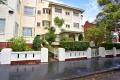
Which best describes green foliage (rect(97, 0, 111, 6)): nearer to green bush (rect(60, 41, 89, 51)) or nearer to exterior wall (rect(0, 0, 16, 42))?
green bush (rect(60, 41, 89, 51))

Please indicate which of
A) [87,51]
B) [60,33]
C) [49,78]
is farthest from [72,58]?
[60,33]

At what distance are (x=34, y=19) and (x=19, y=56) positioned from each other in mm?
14798

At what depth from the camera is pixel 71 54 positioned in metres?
24.7

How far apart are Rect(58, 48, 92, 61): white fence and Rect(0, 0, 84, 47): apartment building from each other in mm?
6008

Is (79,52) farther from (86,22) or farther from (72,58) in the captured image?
(86,22)

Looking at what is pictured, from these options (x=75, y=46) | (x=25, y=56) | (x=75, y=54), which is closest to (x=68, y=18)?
(x=75, y=46)

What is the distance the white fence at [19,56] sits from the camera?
1887 centimetres

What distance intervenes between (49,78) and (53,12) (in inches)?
1229

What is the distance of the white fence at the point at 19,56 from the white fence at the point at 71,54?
2504 mm

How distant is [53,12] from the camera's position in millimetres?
42625

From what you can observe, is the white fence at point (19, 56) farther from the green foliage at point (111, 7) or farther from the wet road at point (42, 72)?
the green foliage at point (111, 7)

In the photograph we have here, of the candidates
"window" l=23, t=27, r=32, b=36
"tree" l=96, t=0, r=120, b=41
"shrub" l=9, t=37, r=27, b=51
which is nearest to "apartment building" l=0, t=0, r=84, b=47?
"window" l=23, t=27, r=32, b=36

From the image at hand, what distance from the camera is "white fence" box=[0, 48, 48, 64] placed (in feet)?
61.9

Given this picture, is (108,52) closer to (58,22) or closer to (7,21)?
(58,22)
